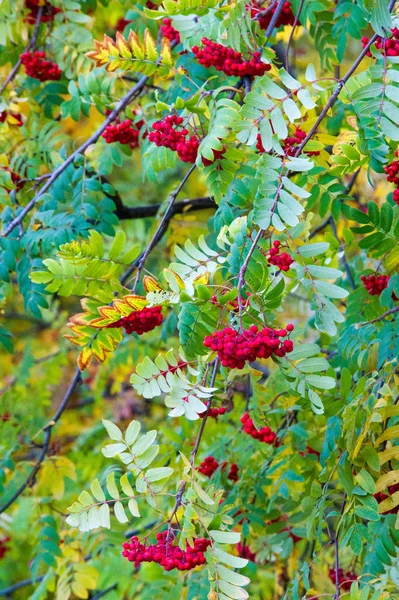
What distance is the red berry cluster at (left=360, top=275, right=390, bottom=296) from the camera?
6.81 ft

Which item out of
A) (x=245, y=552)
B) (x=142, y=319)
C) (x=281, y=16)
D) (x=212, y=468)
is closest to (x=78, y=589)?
(x=245, y=552)

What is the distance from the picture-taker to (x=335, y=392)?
6.49ft

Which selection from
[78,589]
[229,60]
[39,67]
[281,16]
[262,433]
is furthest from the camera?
[78,589]

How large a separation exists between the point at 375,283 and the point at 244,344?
0.85m

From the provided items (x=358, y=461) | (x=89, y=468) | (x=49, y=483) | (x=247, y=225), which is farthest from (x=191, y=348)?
(x=89, y=468)

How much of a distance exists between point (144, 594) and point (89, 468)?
1.28m

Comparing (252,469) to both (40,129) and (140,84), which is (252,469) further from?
(40,129)

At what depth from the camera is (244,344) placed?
1.35 m

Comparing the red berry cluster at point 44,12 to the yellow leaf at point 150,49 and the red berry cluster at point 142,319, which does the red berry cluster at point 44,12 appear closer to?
the yellow leaf at point 150,49

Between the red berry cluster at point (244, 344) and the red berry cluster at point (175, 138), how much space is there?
0.62 m

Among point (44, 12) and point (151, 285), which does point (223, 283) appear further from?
point (44, 12)

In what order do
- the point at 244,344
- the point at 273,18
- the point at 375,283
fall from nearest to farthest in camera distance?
the point at 244,344
the point at 273,18
the point at 375,283

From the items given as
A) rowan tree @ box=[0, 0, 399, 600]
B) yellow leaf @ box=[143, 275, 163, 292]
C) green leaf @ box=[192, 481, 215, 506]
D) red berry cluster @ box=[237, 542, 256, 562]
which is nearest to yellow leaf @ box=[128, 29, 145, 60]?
rowan tree @ box=[0, 0, 399, 600]

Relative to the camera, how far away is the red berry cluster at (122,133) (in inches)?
94.9
